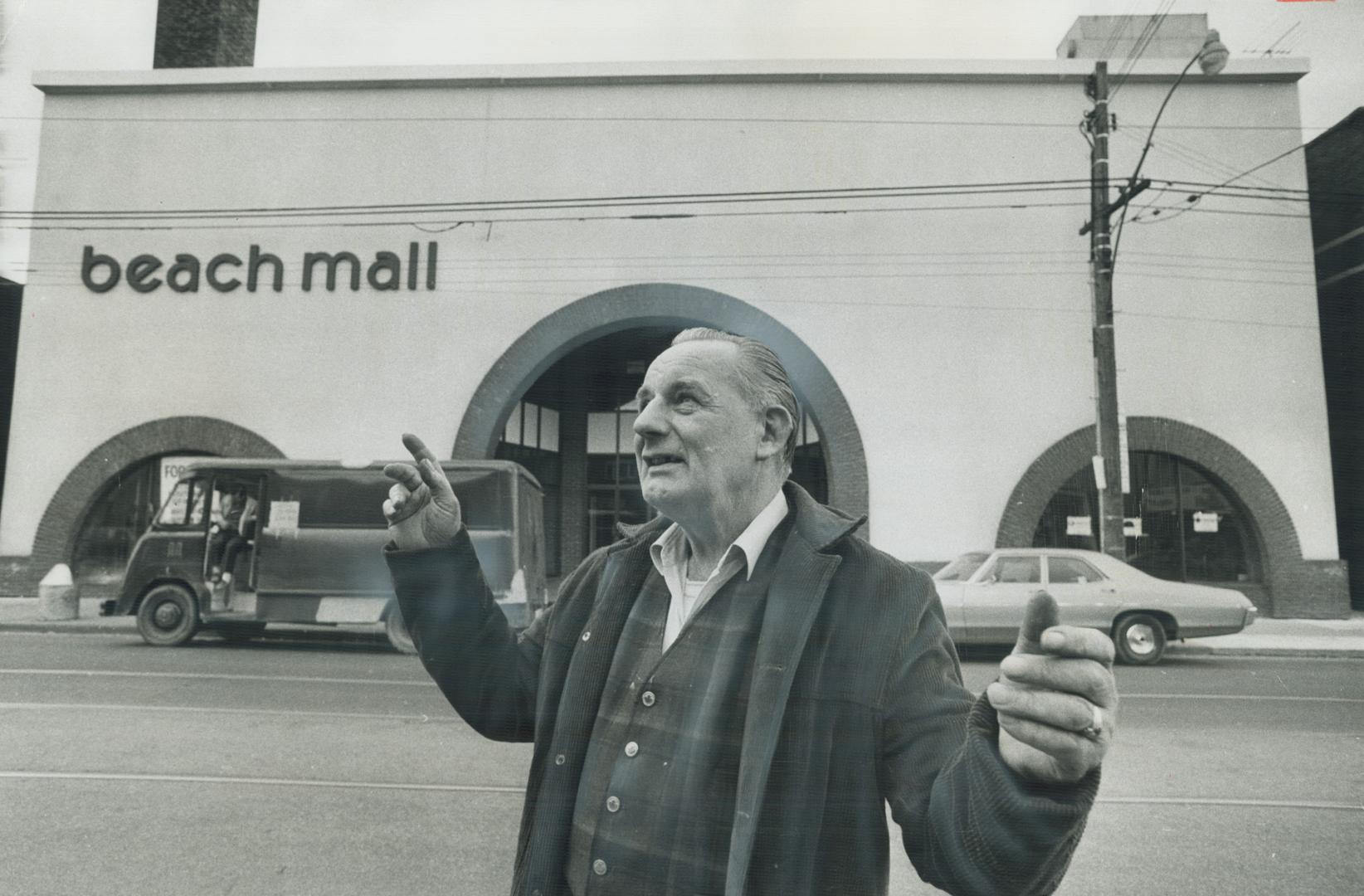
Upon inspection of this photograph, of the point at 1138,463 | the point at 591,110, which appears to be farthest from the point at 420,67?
the point at 1138,463

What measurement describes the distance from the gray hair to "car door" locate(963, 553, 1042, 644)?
913 centimetres

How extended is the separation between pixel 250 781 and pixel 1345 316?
57.3 ft

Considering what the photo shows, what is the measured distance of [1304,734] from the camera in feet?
20.6

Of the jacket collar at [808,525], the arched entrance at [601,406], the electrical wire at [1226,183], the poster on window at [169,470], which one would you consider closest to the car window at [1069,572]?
the arched entrance at [601,406]

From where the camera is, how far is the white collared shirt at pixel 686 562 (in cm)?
156

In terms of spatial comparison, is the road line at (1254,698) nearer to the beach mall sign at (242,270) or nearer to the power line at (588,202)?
the power line at (588,202)

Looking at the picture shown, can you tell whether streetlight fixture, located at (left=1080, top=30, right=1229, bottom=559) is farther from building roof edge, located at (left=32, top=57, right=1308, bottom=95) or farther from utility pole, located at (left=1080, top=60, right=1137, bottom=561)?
building roof edge, located at (left=32, top=57, right=1308, bottom=95)

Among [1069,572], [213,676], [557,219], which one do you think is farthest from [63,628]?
[1069,572]

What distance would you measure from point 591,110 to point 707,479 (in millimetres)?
15125

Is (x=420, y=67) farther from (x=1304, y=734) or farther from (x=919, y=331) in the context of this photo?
(x=1304, y=734)

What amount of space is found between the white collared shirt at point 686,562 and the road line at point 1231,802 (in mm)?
4084

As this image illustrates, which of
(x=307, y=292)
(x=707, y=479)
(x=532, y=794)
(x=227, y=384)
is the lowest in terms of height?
(x=532, y=794)

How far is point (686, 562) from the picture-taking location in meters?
1.75

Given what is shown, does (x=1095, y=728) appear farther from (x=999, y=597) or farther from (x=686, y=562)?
(x=999, y=597)
